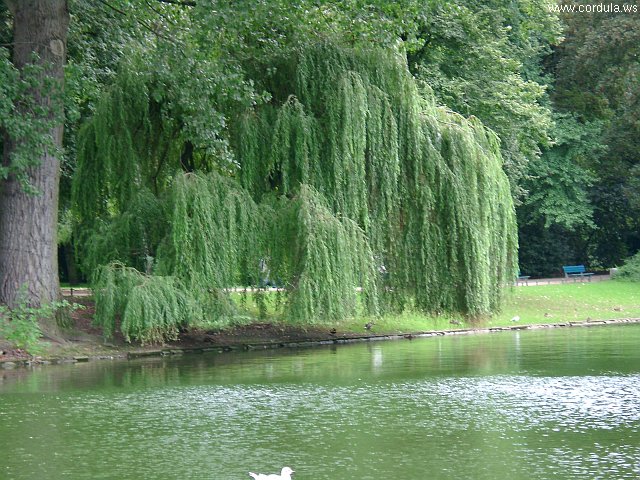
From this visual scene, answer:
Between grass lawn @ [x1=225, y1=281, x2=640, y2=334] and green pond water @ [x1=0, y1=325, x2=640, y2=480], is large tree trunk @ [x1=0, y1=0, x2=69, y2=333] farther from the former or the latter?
grass lawn @ [x1=225, y1=281, x2=640, y2=334]

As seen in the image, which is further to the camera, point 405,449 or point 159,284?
point 159,284

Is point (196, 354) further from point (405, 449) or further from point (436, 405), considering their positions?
point (405, 449)

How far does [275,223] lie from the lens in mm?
22266

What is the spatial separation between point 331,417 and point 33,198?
396 inches

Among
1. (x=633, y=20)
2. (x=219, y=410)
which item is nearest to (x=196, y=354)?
(x=219, y=410)

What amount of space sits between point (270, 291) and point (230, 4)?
602cm

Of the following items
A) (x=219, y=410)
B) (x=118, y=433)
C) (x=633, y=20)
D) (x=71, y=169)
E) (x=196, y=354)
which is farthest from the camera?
(x=633, y=20)

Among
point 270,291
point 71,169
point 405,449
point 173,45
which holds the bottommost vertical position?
point 405,449

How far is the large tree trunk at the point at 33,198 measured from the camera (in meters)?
21.7

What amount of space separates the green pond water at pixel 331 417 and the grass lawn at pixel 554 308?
6.20 m

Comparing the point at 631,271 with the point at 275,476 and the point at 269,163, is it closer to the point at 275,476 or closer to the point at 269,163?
the point at 269,163

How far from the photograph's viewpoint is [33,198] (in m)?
21.8

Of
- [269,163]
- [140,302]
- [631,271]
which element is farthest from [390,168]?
[631,271]

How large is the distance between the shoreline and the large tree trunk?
129cm
